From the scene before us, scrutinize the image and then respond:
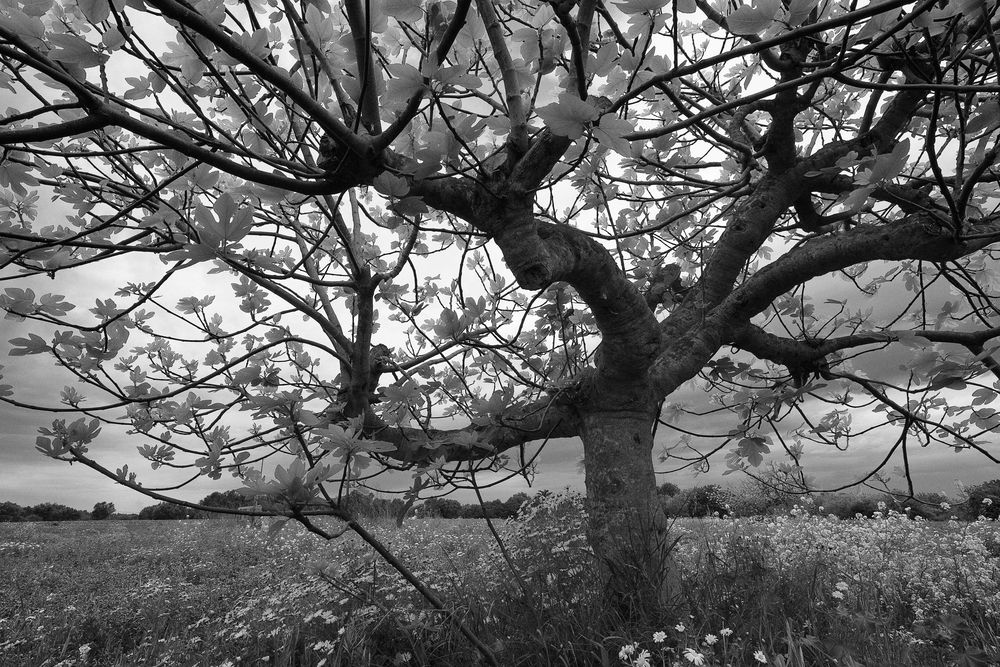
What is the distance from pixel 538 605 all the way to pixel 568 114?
214 cm

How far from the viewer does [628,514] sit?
2531mm

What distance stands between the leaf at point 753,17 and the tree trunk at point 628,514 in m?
1.93

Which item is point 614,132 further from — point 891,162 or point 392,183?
point 891,162

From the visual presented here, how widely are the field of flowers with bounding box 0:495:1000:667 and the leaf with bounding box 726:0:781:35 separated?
64.0 inches

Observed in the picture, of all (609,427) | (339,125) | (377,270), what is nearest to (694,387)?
(609,427)

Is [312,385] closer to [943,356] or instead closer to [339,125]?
[339,125]

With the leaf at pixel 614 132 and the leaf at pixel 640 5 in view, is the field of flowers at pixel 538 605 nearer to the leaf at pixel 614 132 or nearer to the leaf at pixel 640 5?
the leaf at pixel 614 132

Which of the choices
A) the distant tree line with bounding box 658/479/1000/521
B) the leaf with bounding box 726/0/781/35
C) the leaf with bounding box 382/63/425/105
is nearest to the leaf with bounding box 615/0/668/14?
the leaf with bounding box 726/0/781/35

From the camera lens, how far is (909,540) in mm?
4812

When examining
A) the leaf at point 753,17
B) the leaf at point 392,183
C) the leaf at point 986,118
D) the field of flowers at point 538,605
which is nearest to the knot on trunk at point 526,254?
the leaf at point 392,183

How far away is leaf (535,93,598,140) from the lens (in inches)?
38.9

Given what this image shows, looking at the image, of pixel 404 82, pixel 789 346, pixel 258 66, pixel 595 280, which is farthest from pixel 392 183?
pixel 789 346

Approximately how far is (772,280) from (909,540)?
368 centimetres

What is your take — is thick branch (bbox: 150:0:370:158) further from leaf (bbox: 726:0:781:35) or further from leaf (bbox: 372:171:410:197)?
leaf (bbox: 726:0:781:35)
